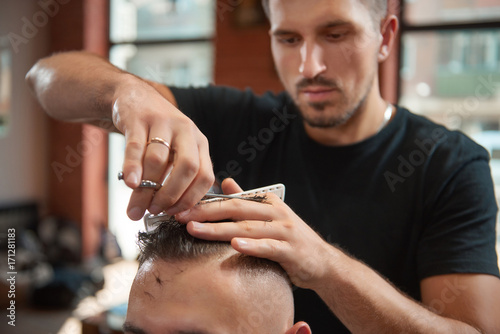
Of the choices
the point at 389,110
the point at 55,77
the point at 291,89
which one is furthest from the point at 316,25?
the point at 55,77

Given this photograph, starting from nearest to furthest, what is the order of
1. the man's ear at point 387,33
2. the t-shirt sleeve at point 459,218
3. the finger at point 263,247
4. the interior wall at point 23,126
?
the finger at point 263,247 < the t-shirt sleeve at point 459,218 < the man's ear at point 387,33 < the interior wall at point 23,126

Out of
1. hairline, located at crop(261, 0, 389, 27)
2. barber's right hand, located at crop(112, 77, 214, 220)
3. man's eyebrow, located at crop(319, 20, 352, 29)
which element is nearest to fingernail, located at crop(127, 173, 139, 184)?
barber's right hand, located at crop(112, 77, 214, 220)

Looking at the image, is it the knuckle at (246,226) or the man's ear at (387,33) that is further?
the man's ear at (387,33)

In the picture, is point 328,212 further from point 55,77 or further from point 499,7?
point 499,7

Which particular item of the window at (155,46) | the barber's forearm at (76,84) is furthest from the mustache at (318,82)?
the window at (155,46)

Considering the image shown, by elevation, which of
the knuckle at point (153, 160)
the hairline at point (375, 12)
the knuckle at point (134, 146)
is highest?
the hairline at point (375, 12)

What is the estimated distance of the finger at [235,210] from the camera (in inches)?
36.4

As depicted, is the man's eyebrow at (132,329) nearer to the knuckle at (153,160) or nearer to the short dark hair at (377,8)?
the knuckle at (153,160)

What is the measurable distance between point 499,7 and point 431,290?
3.50 metres

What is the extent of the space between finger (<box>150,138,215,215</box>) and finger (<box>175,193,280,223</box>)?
0.17ft

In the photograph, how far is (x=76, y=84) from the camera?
134 cm

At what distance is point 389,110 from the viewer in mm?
1673

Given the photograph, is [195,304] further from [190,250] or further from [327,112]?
[327,112]

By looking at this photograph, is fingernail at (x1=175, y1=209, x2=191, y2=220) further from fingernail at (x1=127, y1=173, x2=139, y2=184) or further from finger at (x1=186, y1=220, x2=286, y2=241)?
fingernail at (x1=127, y1=173, x2=139, y2=184)
